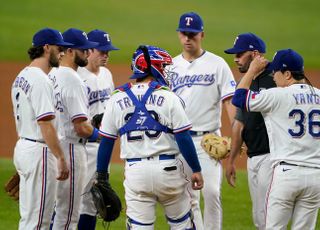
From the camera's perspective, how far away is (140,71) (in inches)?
274

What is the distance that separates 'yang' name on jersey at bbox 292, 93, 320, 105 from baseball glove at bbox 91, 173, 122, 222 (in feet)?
5.72

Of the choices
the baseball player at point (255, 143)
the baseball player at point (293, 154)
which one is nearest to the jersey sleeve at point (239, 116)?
the baseball player at point (255, 143)

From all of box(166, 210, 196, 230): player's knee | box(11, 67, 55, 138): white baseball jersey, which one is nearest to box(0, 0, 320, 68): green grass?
box(11, 67, 55, 138): white baseball jersey

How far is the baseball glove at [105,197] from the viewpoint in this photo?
23.0 feet

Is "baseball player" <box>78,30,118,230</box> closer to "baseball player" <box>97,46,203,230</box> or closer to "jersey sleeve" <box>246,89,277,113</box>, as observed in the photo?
"baseball player" <box>97,46,203,230</box>

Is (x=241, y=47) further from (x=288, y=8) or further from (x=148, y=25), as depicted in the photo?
(x=288, y=8)

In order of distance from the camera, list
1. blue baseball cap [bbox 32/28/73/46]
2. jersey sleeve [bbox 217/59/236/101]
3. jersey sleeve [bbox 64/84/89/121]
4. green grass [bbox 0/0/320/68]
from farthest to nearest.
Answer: green grass [bbox 0/0/320/68], jersey sleeve [bbox 217/59/236/101], jersey sleeve [bbox 64/84/89/121], blue baseball cap [bbox 32/28/73/46]

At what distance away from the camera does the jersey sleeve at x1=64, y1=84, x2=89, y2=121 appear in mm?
8047

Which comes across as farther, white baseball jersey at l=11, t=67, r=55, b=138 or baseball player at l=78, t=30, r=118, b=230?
baseball player at l=78, t=30, r=118, b=230

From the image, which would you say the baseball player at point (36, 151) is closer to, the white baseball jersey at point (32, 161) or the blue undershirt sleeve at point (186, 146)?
the white baseball jersey at point (32, 161)

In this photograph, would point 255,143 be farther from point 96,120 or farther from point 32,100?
point 32,100

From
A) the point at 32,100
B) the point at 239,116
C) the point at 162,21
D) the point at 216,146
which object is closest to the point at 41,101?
the point at 32,100

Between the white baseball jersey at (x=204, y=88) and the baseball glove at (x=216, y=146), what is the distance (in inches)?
9.2

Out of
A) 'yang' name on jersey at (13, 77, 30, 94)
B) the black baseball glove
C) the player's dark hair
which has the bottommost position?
the black baseball glove
